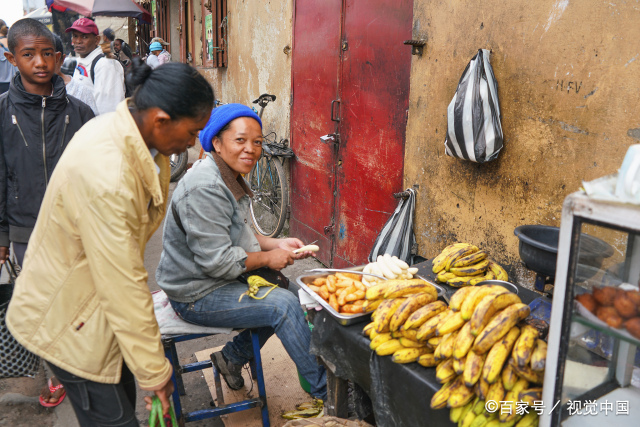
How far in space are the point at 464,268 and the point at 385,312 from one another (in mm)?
635

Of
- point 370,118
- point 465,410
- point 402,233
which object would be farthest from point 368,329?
point 370,118

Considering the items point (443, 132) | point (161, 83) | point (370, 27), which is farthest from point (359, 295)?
point (370, 27)

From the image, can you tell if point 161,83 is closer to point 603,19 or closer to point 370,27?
point 603,19

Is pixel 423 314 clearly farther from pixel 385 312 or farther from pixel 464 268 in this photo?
pixel 464 268

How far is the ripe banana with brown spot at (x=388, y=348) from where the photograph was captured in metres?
1.88

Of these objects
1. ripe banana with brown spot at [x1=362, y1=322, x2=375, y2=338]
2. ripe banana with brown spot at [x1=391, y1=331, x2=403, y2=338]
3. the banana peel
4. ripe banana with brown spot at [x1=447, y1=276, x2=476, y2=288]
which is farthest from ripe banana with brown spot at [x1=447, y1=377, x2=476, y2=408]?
the banana peel

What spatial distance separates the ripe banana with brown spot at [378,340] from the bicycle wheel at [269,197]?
159 inches

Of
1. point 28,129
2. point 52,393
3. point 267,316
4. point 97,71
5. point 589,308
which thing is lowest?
point 52,393

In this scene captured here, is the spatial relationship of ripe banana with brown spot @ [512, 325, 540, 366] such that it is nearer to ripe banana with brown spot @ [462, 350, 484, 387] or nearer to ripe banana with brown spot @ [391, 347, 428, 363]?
ripe banana with brown spot @ [462, 350, 484, 387]

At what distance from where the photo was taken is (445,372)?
5.45 feet

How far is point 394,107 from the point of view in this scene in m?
4.02

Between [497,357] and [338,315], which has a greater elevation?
[497,357]

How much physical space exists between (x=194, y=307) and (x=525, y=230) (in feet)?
5.76

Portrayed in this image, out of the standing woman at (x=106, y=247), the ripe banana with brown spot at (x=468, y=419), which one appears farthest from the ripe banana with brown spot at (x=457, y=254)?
the standing woman at (x=106, y=247)
